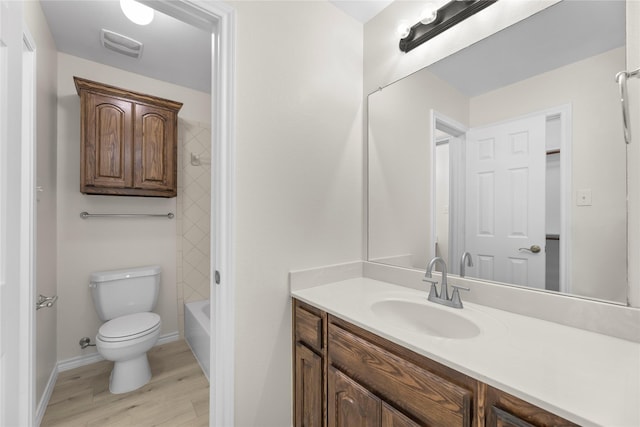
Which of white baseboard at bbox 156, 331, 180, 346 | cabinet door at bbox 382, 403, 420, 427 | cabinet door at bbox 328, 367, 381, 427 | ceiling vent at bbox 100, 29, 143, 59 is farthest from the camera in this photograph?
white baseboard at bbox 156, 331, 180, 346

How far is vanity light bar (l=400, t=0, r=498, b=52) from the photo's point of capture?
1.22m

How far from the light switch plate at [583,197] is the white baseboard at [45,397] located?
279cm

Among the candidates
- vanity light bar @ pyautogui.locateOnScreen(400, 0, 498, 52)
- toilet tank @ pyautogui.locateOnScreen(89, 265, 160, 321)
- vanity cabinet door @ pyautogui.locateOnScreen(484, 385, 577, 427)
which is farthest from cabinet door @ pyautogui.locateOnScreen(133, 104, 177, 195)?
vanity cabinet door @ pyautogui.locateOnScreen(484, 385, 577, 427)

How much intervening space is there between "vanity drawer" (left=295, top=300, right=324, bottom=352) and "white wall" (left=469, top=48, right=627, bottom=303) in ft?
3.15

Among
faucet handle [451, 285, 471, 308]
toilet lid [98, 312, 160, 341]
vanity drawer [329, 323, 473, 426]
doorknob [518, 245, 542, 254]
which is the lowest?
toilet lid [98, 312, 160, 341]

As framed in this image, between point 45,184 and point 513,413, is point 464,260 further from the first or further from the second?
point 45,184

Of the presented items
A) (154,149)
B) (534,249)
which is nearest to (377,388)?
(534,249)

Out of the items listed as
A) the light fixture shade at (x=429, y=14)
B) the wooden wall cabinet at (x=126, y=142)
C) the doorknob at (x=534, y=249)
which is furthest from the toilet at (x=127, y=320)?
the light fixture shade at (x=429, y=14)

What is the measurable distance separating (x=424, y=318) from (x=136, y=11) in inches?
88.1

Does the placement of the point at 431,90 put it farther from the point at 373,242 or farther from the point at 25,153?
the point at 25,153

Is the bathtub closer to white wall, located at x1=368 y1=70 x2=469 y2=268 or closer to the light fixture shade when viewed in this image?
white wall, located at x1=368 y1=70 x2=469 y2=268

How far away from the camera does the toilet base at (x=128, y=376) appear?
72.1 inches

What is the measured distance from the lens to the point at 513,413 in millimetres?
630

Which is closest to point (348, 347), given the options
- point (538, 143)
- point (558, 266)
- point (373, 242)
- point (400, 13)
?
point (373, 242)
